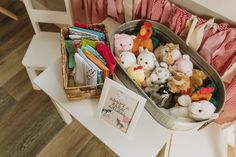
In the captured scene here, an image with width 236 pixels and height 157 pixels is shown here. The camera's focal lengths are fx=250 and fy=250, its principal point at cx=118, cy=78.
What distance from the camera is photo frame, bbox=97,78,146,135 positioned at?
871mm

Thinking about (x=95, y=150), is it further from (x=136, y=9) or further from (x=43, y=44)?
(x=136, y=9)

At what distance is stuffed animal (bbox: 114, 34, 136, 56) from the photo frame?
22 cm

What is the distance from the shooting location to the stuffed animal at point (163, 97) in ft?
3.17

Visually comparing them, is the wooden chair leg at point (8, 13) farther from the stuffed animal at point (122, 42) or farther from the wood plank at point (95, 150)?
the stuffed animal at point (122, 42)

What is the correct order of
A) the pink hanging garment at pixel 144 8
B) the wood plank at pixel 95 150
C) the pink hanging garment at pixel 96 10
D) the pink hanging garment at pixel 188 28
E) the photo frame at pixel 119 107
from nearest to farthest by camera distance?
the photo frame at pixel 119 107, the pink hanging garment at pixel 188 28, the pink hanging garment at pixel 144 8, the pink hanging garment at pixel 96 10, the wood plank at pixel 95 150

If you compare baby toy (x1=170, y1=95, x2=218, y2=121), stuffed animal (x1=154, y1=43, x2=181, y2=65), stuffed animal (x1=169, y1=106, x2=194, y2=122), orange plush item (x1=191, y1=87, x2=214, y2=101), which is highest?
stuffed animal (x1=154, y1=43, x2=181, y2=65)

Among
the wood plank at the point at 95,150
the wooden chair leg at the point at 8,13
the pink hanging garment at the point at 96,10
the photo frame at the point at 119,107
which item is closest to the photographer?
the photo frame at the point at 119,107

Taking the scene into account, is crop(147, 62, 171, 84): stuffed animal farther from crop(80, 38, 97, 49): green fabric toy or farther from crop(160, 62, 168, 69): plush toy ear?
crop(80, 38, 97, 49): green fabric toy

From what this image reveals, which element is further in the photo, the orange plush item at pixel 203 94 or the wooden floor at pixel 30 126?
the wooden floor at pixel 30 126

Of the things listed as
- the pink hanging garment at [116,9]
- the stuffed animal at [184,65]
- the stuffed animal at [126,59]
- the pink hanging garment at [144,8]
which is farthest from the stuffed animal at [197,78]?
the pink hanging garment at [116,9]

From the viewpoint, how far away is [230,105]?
1078 mm

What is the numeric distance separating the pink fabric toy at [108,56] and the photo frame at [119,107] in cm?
7

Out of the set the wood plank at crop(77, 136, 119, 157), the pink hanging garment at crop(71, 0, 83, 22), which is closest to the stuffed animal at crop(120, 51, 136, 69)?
the pink hanging garment at crop(71, 0, 83, 22)

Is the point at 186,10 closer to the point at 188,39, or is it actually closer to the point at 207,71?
the point at 188,39
